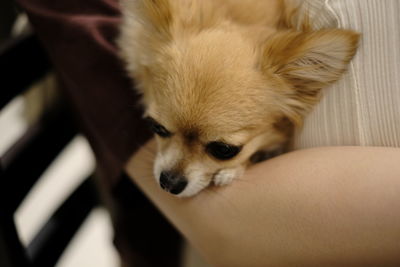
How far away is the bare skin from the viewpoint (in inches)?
23.1

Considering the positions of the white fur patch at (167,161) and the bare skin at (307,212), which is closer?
the bare skin at (307,212)

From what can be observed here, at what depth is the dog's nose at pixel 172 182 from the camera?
2.50 ft

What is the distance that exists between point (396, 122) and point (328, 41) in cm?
17

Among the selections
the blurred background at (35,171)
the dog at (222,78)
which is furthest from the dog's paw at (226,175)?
the blurred background at (35,171)

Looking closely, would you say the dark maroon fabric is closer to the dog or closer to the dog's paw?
the dog

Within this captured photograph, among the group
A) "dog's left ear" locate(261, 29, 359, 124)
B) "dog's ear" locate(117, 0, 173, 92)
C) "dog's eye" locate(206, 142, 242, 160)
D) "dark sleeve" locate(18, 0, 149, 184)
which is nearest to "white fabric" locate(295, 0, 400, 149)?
"dog's left ear" locate(261, 29, 359, 124)

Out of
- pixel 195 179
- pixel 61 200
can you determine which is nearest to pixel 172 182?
pixel 195 179

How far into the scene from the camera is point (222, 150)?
2.54ft

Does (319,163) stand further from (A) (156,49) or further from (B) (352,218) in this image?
(A) (156,49)

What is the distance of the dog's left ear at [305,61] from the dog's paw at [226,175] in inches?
6.0

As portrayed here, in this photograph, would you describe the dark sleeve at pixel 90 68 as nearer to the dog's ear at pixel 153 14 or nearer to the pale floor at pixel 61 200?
the dog's ear at pixel 153 14

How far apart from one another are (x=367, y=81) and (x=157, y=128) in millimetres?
404

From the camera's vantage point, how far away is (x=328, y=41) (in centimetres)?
63

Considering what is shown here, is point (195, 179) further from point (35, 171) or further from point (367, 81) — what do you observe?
point (35, 171)
